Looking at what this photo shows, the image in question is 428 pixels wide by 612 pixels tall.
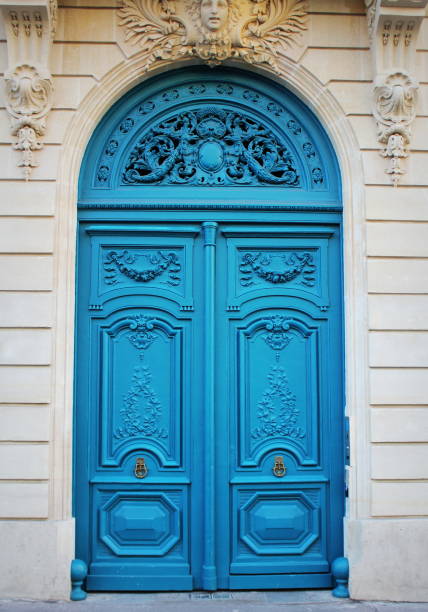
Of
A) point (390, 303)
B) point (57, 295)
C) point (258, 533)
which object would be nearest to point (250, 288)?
point (390, 303)

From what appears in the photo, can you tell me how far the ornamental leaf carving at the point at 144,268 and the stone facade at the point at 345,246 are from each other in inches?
12.8

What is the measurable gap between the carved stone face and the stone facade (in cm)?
23

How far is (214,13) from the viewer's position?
565 centimetres

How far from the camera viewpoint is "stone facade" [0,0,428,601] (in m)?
5.29

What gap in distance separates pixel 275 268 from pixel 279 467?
5.10ft

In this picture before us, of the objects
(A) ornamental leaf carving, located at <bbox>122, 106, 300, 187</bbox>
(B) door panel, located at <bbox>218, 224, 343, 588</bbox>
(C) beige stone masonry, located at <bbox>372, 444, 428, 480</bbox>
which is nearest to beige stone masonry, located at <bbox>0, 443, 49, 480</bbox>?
(B) door panel, located at <bbox>218, 224, 343, 588</bbox>

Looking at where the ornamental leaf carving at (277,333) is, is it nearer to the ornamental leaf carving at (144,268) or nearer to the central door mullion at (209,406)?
the central door mullion at (209,406)

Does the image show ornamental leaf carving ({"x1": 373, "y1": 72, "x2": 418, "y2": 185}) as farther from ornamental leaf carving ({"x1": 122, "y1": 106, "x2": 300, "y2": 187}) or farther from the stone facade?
ornamental leaf carving ({"x1": 122, "y1": 106, "x2": 300, "y2": 187})

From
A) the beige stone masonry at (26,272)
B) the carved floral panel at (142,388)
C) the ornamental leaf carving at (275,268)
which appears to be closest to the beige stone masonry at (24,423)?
the carved floral panel at (142,388)

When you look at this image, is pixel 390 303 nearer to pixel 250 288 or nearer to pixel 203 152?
pixel 250 288

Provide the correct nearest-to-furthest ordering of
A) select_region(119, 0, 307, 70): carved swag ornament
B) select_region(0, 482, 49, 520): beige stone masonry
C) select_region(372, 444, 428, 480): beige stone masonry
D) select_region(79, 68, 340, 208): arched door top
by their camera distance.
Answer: select_region(0, 482, 49, 520): beige stone masonry
select_region(372, 444, 428, 480): beige stone masonry
select_region(119, 0, 307, 70): carved swag ornament
select_region(79, 68, 340, 208): arched door top

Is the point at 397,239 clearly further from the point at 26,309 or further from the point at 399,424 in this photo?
the point at 26,309

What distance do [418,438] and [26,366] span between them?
2946 millimetres

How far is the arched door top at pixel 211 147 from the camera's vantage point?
582cm
